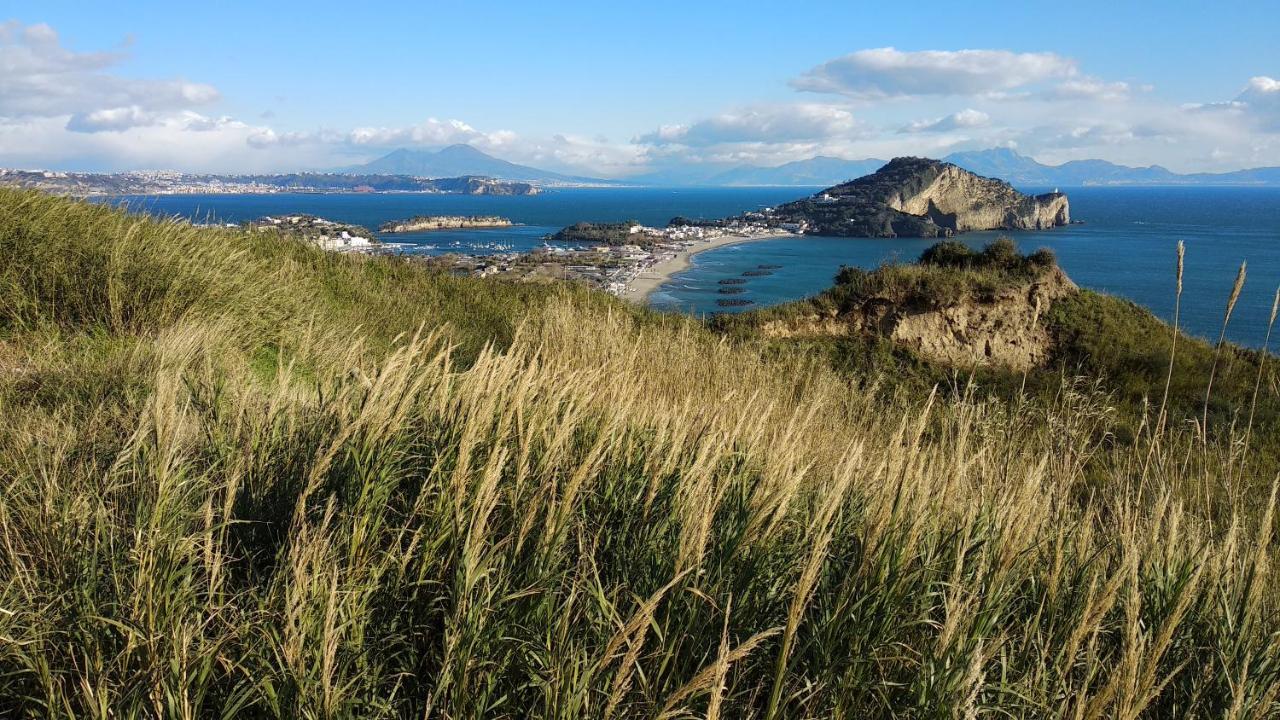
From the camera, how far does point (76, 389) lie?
14.1 ft

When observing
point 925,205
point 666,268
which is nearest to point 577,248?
point 666,268

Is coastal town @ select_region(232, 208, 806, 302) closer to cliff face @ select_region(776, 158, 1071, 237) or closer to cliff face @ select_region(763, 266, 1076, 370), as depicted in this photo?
cliff face @ select_region(776, 158, 1071, 237)

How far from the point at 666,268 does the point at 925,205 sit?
58336 millimetres

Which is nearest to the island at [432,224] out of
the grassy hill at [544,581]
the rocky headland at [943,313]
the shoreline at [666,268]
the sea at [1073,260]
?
the sea at [1073,260]

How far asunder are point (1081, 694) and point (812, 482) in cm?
177

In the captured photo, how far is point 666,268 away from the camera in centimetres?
4553

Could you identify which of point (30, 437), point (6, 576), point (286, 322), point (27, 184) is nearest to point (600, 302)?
point (286, 322)

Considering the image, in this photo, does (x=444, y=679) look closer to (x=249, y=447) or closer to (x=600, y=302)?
(x=249, y=447)

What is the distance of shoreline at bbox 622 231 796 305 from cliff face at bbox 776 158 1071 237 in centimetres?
1085

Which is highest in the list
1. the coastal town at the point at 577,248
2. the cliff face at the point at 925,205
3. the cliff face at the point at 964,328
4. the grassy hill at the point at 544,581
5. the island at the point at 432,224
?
the cliff face at the point at 925,205

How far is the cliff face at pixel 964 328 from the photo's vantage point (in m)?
17.3

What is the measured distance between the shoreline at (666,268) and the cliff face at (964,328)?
14.6 ft

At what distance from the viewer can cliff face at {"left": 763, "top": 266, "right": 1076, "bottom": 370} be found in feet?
56.6

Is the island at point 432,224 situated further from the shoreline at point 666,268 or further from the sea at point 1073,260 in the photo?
the shoreline at point 666,268
